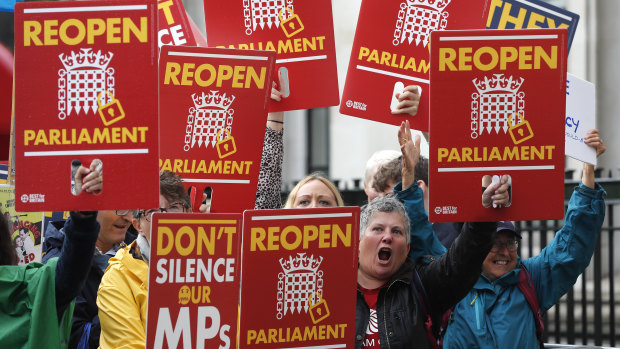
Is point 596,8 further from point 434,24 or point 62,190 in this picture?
point 62,190

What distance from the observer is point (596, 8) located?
11.3 meters

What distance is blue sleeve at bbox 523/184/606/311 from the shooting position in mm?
4652

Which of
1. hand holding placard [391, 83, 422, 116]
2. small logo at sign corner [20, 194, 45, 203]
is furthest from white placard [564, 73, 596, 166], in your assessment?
small logo at sign corner [20, 194, 45, 203]

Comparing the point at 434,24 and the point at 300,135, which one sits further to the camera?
the point at 300,135

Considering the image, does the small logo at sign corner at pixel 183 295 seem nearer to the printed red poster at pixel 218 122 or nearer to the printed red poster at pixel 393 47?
the printed red poster at pixel 218 122

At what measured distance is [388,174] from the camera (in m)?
5.22

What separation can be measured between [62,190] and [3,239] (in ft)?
1.42

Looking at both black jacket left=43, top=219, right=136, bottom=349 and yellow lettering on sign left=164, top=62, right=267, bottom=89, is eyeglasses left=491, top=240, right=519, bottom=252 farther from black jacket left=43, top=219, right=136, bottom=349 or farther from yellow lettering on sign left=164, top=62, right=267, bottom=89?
black jacket left=43, top=219, right=136, bottom=349

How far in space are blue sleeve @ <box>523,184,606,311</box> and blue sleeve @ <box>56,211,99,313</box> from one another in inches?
92.1

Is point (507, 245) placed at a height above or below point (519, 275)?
above

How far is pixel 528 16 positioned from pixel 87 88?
231 centimetres

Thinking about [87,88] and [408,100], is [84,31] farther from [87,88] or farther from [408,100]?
[408,100]

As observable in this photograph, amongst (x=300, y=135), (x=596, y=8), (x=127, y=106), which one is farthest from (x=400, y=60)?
(x=300, y=135)

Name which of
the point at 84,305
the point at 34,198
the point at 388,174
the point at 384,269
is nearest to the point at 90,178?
the point at 34,198
